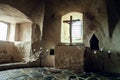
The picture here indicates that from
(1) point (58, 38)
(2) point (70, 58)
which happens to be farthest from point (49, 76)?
(1) point (58, 38)

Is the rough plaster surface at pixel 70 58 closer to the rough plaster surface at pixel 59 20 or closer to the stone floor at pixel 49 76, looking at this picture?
the stone floor at pixel 49 76

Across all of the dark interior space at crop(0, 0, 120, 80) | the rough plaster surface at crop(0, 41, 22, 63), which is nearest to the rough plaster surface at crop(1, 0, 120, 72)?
the dark interior space at crop(0, 0, 120, 80)

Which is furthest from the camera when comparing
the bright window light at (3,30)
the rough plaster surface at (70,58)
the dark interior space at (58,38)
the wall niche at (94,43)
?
the bright window light at (3,30)

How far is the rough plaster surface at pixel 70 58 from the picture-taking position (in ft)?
→ 22.1

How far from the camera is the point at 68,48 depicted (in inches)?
277

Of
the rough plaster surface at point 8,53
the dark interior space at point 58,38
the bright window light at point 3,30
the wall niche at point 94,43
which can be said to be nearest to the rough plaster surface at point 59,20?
the dark interior space at point 58,38

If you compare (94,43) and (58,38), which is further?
(58,38)

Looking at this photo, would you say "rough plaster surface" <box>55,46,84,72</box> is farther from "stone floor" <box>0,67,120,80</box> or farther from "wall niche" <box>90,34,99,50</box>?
"wall niche" <box>90,34,99,50</box>

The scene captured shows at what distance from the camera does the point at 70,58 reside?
6918 mm

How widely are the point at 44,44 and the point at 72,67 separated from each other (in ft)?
8.07

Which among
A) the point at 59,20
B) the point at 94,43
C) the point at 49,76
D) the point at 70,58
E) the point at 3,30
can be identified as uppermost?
the point at 59,20

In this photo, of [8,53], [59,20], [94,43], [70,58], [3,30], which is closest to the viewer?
[70,58]

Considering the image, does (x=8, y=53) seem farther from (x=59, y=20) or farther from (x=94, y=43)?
(x=94, y=43)

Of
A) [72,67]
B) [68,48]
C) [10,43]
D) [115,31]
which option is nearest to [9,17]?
[10,43]
